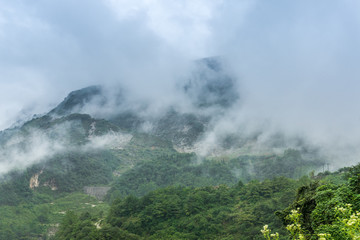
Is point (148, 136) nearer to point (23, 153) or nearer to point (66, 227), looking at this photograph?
point (23, 153)

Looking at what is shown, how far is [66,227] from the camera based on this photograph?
50.3m

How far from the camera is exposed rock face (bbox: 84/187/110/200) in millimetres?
113062

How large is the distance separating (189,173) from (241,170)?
21.3 metres

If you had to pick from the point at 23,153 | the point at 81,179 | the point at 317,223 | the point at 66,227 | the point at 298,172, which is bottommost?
the point at 317,223

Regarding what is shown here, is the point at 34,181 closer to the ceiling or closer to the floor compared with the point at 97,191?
closer to the ceiling

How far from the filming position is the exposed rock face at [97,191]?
11306 centimetres

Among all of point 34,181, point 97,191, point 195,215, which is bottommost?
point 195,215

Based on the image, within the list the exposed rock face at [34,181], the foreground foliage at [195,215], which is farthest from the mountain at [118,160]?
the foreground foliage at [195,215]

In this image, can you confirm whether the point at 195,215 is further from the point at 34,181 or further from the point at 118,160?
the point at 118,160

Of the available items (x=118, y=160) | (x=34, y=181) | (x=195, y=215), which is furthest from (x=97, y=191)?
(x=195, y=215)

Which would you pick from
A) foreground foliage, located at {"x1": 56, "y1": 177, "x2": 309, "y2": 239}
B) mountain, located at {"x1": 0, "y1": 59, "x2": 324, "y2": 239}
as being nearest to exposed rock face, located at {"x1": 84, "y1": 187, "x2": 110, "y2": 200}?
mountain, located at {"x1": 0, "y1": 59, "x2": 324, "y2": 239}

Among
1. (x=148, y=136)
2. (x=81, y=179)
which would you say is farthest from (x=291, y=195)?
(x=148, y=136)

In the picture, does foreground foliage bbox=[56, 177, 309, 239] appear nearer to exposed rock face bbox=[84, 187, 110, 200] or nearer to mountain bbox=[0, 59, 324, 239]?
mountain bbox=[0, 59, 324, 239]

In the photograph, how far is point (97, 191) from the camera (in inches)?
4633
